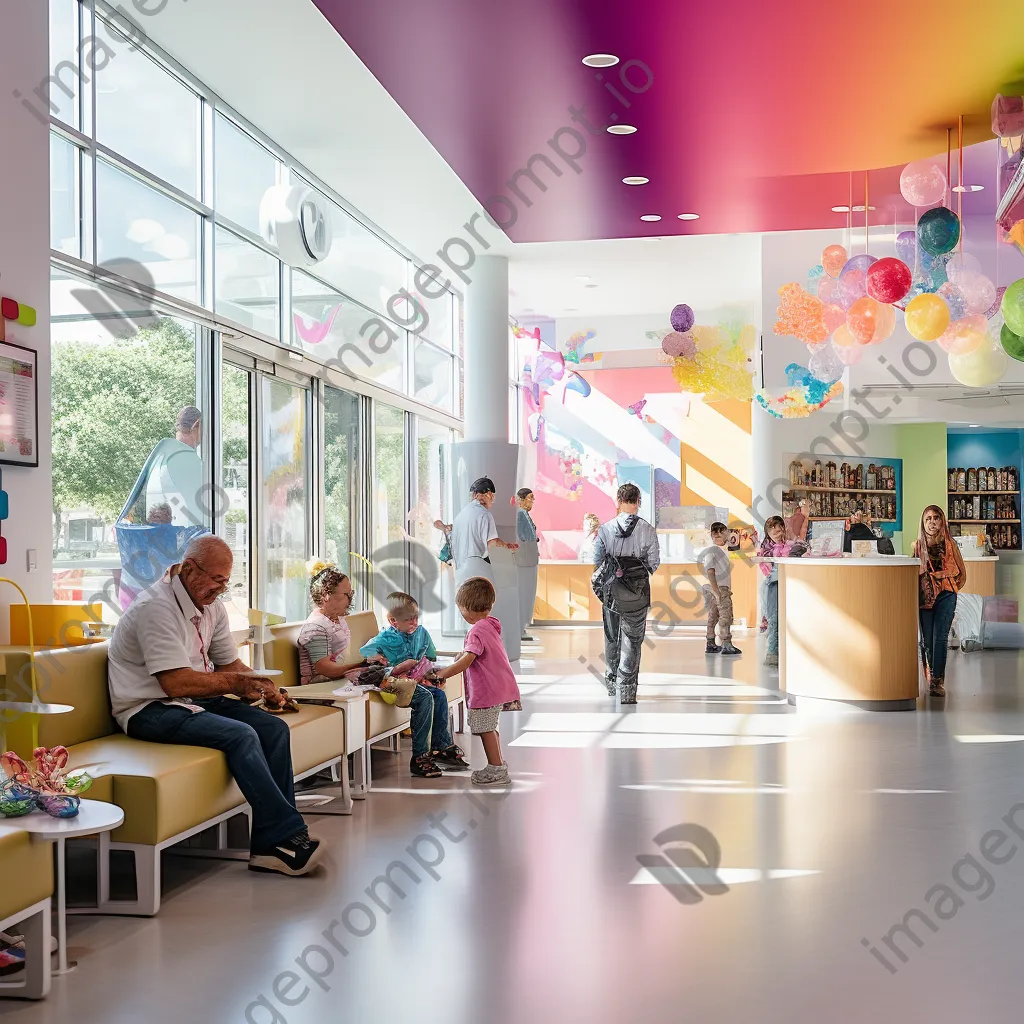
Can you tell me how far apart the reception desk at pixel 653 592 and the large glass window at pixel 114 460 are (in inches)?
330

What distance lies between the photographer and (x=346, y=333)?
33.4 feet

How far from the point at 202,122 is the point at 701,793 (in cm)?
536

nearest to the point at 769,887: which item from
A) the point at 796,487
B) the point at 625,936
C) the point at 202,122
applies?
the point at 625,936

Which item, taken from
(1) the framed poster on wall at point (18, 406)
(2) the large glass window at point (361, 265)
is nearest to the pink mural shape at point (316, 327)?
(2) the large glass window at point (361, 265)

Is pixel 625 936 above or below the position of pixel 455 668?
below

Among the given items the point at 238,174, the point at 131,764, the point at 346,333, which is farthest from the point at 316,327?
the point at 131,764

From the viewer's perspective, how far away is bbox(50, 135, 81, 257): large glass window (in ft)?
18.9

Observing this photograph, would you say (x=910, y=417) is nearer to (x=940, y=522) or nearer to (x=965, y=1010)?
(x=940, y=522)

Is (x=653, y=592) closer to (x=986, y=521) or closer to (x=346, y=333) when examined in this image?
(x=986, y=521)

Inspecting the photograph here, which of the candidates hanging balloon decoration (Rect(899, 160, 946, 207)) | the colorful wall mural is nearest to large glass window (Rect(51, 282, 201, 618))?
hanging balloon decoration (Rect(899, 160, 946, 207))

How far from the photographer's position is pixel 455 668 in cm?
556

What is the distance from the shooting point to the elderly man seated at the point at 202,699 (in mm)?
4270

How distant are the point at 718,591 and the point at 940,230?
6.02m

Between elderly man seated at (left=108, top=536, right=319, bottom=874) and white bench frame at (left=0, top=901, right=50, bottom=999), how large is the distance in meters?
1.15
